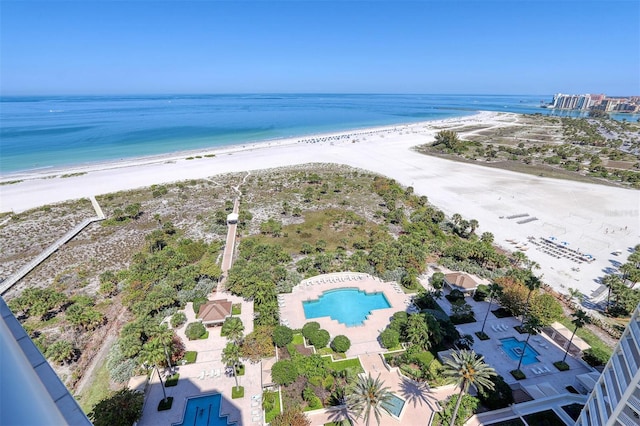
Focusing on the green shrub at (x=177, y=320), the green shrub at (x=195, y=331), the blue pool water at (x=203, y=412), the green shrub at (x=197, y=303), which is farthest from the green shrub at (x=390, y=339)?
the green shrub at (x=177, y=320)

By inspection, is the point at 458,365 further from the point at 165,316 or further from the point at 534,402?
the point at 165,316

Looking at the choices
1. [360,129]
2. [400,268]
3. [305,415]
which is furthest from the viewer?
[360,129]

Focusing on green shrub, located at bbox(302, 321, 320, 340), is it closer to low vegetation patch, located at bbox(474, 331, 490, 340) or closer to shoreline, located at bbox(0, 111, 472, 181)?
low vegetation patch, located at bbox(474, 331, 490, 340)

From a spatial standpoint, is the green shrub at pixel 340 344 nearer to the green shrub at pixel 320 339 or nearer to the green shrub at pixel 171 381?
the green shrub at pixel 320 339

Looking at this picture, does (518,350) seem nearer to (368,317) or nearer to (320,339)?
(368,317)

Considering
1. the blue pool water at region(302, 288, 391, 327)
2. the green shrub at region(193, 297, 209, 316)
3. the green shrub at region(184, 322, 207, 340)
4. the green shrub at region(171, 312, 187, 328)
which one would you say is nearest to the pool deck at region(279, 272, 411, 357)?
the blue pool water at region(302, 288, 391, 327)

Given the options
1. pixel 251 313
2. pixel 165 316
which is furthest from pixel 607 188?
pixel 165 316
